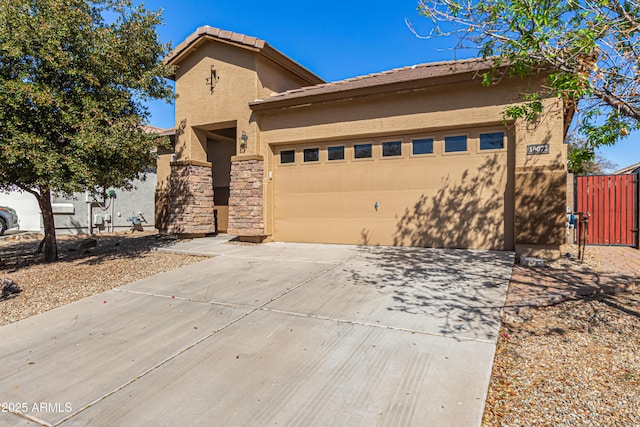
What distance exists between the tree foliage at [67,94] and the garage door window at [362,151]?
5000mm

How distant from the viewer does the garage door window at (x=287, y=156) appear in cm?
1014

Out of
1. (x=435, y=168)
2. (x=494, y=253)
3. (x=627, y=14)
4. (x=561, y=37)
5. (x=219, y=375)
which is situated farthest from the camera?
(x=435, y=168)

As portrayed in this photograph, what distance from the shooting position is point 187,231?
35.1 feet

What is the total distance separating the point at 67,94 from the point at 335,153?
20.1 feet

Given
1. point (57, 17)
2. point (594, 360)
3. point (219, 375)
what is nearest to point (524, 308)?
point (594, 360)

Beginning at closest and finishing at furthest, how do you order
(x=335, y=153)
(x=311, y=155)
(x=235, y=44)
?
(x=335, y=153), (x=311, y=155), (x=235, y=44)

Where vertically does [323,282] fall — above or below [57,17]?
below

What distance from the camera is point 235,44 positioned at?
1004 centimetres

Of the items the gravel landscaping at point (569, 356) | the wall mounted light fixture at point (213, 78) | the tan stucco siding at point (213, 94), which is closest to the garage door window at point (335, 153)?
the tan stucco siding at point (213, 94)

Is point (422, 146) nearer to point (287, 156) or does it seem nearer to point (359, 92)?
point (359, 92)

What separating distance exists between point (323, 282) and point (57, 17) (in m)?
6.97

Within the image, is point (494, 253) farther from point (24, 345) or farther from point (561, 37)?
point (24, 345)

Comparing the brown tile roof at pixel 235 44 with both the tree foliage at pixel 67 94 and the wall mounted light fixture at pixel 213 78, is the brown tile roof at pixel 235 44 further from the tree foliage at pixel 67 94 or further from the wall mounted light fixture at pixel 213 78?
the tree foliage at pixel 67 94

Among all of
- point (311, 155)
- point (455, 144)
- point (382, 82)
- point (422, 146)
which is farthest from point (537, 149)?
point (311, 155)
